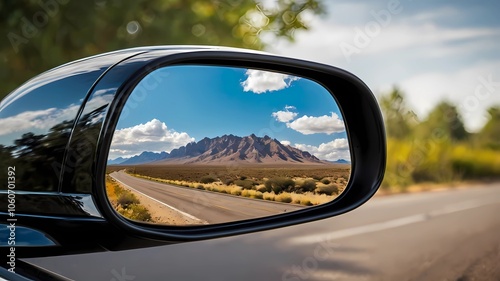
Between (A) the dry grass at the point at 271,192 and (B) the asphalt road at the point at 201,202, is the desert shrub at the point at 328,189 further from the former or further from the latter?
(B) the asphalt road at the point at 201,202

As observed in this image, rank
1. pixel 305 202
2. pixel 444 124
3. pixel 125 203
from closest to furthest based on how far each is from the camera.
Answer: pixel 125 203
pixel 305 202
pixel 444 124

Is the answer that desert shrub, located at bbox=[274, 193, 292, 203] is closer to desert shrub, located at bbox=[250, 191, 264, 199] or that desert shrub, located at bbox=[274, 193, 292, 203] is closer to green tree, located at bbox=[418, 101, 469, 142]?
desert shrub, located at bbox=[250, 191, 264, 199]

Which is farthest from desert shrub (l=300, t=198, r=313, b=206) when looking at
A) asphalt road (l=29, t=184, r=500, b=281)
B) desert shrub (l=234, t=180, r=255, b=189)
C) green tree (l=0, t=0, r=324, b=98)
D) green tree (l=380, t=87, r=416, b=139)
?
green tree (l=380, t=87, r=416, b=139)

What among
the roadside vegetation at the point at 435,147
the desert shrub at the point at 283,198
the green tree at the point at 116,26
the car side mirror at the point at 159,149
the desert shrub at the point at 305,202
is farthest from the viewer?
the roadside vegetation at the point at 435,147

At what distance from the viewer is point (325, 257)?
7285 mm

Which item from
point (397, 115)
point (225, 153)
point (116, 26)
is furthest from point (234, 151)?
point (397, 115)

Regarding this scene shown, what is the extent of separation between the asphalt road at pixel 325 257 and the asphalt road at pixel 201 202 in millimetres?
1648

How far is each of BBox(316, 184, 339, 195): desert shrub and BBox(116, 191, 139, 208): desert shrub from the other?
65 cm

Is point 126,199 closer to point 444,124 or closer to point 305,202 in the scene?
point 305,202

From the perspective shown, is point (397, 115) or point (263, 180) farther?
point (397, 115)

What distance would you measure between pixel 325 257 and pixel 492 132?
3350 cm

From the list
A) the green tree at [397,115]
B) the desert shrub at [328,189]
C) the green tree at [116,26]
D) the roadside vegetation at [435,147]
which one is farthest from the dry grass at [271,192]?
the green tree at [397,115]

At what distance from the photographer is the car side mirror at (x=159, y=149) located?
1309mm

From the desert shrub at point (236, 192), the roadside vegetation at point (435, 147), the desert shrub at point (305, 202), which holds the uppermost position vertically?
the roadside vegetation at point (435, 147)
